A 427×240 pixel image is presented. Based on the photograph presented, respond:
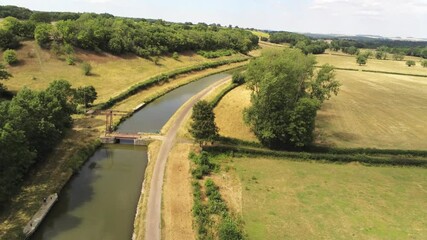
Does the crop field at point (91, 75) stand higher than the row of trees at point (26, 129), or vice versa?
the crop field at point (91, 75)

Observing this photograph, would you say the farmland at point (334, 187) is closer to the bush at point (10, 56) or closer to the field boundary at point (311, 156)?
the field boundary at point (311, 156)

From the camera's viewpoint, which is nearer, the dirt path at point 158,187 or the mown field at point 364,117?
the dirt path at point 158,187

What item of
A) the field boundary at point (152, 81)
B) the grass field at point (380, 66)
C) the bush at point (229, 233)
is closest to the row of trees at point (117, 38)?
the field boundary at point (152, 81)

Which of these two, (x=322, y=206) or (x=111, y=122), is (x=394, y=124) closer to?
(x=322, y=206)

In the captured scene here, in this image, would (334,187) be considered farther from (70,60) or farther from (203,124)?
(70,60)

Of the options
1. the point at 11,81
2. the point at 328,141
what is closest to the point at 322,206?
the point at 328,141

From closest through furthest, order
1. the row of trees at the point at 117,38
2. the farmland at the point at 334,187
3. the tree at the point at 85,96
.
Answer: the farmland at the point at 334,187 < the tree at the point at 85,96 < the row of trees at the point at 117,38


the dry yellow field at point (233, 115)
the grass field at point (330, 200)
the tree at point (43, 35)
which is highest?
the tree at point (43, 35)
